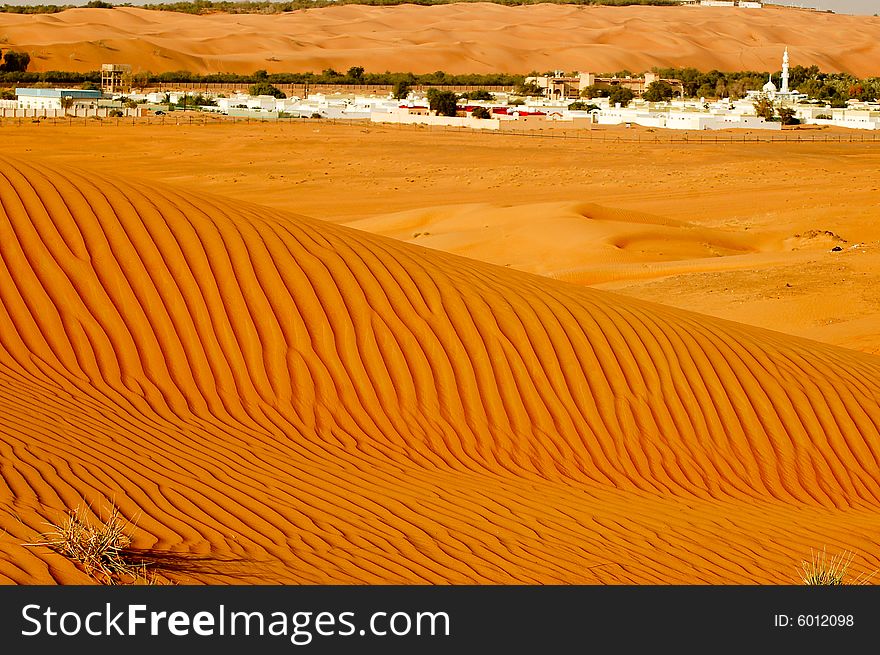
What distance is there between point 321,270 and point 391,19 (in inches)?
7591

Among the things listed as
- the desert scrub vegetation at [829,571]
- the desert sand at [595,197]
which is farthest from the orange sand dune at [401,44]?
the desert scrub vegetation at [829,571]

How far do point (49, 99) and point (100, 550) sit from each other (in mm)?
72666

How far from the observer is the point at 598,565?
6.52 meters

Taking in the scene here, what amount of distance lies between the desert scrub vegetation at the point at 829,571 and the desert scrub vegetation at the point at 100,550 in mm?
3166

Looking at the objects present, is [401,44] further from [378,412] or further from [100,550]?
[100,550]

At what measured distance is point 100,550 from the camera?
5.03 metres

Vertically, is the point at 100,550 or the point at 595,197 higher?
the point at 100,550

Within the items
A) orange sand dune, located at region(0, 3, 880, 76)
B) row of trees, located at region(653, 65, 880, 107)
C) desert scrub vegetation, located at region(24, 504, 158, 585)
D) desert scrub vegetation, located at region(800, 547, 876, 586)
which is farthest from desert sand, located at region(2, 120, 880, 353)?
orange sand dune, located at region(0, 3, 880, 76)

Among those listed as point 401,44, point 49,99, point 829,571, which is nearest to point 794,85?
point 401,44

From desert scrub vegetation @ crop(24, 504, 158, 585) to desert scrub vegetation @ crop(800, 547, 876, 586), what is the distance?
317 cm

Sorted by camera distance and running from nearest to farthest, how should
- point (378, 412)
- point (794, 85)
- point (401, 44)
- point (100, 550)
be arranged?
point (100, 550)
point (378, 412)
point (794, 85)
point (401, 44)

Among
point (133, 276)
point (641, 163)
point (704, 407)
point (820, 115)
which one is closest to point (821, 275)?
point (704, 407)

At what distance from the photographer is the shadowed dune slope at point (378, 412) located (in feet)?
21.0

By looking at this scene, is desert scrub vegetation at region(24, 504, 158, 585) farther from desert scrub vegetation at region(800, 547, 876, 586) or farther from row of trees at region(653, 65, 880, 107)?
row of trees at region(653, 65, 880, 107)
